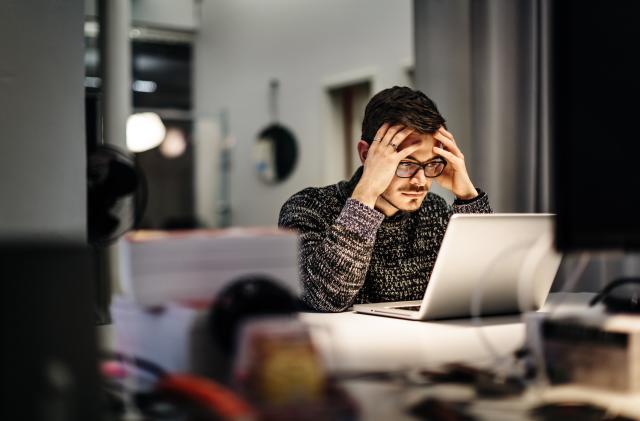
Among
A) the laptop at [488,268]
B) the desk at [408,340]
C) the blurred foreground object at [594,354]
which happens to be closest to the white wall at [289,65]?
the laptop at [488,268]

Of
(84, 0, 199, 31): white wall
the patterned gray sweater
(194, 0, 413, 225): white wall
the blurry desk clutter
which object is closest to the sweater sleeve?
the patterned gray sweater

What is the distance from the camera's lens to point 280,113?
641 centimetres

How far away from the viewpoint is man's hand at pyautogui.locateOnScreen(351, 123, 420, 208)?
1.77 meters

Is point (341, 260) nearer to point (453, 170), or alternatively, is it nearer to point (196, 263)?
point (453, 170)

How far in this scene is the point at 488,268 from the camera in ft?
4.39

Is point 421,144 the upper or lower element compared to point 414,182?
upper

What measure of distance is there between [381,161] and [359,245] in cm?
29

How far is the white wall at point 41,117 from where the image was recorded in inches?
48.8

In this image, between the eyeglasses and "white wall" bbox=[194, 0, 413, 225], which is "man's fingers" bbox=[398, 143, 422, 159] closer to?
the eyeglasses

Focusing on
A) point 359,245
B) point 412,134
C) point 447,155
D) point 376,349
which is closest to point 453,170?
point 447,155

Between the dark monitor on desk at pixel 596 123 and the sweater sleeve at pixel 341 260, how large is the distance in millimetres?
842

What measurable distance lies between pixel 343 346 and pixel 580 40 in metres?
0.52

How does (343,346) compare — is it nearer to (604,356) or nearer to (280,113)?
(604,356)

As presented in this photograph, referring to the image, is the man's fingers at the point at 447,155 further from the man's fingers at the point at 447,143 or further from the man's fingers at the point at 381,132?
the man's fingers at the point at 381,132
